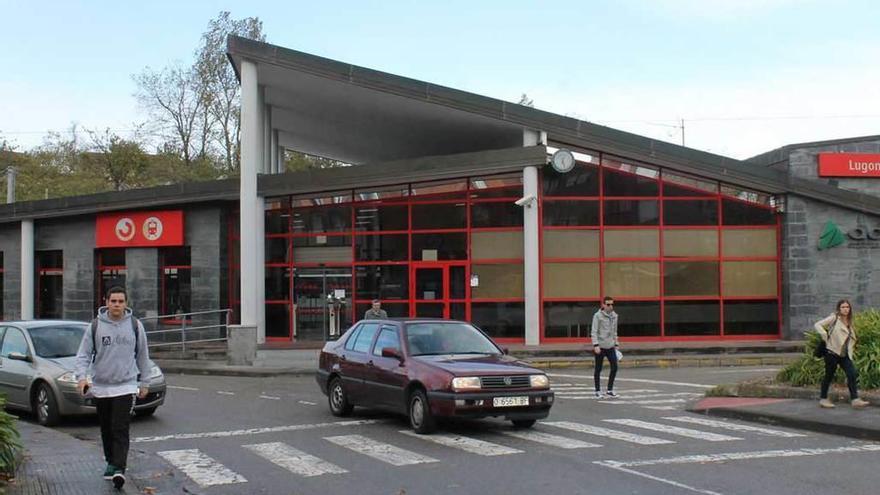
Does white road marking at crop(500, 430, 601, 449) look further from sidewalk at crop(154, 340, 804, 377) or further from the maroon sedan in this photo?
sidewalk at crop(154, 340, 804, 377)

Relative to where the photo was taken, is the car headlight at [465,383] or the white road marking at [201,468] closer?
the white road marking at [201,468]

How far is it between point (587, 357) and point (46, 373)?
45.3 ft

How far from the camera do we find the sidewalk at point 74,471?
7.73 meters

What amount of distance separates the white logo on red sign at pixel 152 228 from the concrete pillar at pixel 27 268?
5.14m

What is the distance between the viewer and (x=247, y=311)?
24625mm

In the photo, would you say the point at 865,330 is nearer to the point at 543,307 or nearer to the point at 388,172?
the point at 543,307

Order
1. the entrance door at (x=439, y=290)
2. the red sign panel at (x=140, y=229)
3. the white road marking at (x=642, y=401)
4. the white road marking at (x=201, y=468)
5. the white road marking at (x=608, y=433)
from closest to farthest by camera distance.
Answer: the white road marking at (x=201, y=468), the white road marking at (x=608, y=433), the white road marking at (x=642, y=401), the entrance door at (x=439, y=290), the red sign panel at (x=140, y=229)

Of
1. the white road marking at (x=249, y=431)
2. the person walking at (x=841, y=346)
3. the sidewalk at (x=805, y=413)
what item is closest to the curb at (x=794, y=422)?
the sidewalk at (x=805, y=413)

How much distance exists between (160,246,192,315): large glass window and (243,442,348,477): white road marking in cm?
1803

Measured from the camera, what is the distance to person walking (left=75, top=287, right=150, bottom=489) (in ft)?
25.8

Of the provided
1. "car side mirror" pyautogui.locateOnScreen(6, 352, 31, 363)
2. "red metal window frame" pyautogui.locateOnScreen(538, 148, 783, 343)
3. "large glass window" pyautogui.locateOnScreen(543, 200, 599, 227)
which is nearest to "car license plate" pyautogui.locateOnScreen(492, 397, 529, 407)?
"car side mirror" pyautogui.locateOnScreen(6, 352, 31, 363)

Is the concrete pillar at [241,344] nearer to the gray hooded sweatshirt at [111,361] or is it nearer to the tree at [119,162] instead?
the gray hooded sweatshirt at [111,361]

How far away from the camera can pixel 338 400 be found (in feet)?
42.9

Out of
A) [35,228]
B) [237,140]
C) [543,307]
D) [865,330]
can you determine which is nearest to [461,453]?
[865,330]
